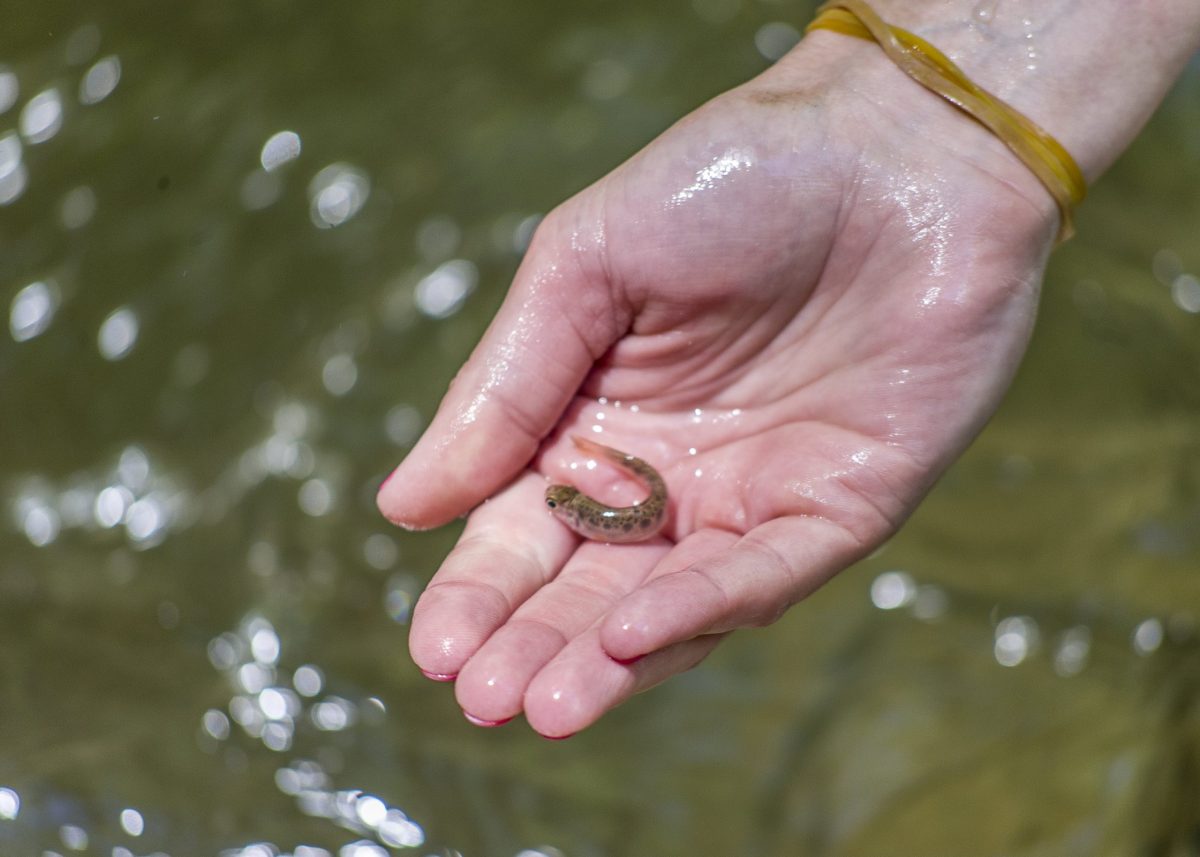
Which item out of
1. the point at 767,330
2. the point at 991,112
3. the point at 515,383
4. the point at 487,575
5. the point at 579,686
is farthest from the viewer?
the point at 767,330

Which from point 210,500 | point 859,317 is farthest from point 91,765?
point 859,317

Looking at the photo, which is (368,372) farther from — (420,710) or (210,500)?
(420,710)

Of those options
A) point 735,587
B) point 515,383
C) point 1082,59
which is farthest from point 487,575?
point 1082,59

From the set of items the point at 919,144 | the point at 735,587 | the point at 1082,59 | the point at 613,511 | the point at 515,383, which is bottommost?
the point at 613,511

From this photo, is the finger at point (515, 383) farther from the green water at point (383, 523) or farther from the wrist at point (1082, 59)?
the green water at point (383, 523)

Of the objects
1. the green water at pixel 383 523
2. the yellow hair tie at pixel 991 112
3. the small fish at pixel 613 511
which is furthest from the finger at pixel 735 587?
the green water at pixel 383 523

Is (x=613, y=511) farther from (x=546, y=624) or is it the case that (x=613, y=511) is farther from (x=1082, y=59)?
(x=1082, y=59)
